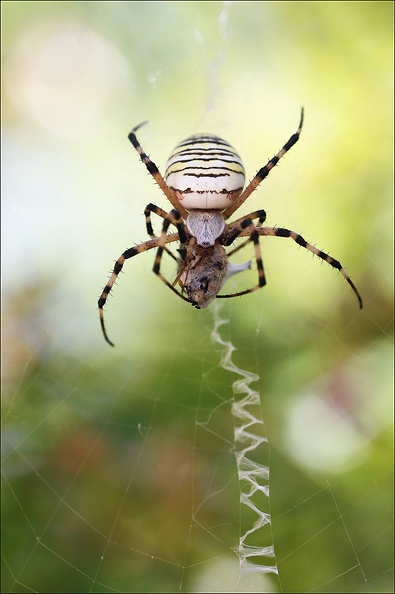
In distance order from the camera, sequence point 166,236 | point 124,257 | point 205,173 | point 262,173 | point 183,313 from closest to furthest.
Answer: point 205,173 → point 166,236 → point 262,173 → point 124,257 → point 183,313

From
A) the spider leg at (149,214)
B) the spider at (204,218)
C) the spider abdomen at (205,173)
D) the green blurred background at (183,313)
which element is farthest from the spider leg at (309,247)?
the spider leg at (149,214)

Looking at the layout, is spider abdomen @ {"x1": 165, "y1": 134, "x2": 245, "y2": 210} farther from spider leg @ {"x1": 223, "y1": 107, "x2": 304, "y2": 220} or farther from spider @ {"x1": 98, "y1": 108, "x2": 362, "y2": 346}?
spider leg @ {"x1": 223, "y1": 107, "x2": 304, "y2": 220}

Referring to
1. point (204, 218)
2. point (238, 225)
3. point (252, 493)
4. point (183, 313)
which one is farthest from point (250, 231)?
point (252, 493)

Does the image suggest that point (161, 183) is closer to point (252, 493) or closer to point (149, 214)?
point (149, 214)

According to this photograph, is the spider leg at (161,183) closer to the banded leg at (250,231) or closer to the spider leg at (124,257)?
the spider leg at (124,257)

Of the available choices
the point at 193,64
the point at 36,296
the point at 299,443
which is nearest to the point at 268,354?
the point at 299,443

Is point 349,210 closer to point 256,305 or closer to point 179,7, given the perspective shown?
point 256,305

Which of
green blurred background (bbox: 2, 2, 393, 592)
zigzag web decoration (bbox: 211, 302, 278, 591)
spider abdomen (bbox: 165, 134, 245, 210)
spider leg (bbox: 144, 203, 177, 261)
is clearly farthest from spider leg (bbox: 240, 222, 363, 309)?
zigzag web decoration (bbox: 211, 302, 278, 591)
